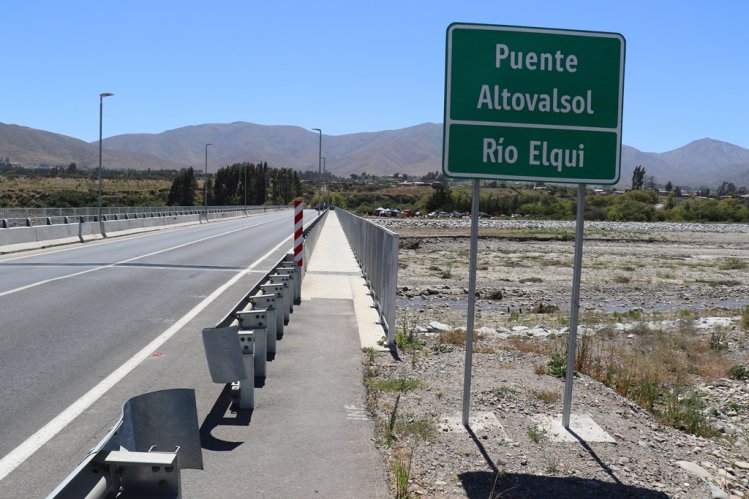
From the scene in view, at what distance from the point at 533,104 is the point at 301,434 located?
336 centimetres

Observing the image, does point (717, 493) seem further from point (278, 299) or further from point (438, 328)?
point (438, 328)

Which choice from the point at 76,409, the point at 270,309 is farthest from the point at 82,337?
the point at 76,409

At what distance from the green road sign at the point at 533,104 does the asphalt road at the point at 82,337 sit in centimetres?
383

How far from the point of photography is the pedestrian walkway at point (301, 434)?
17.5ft

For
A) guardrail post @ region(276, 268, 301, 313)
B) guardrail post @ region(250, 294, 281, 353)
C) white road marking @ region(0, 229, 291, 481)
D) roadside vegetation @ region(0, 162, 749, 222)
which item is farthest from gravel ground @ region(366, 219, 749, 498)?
roadside vegetation @ region(0, 162, 749, 222)

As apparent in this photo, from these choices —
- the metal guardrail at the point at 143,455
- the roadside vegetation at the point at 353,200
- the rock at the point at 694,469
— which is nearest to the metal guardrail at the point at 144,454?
the metal guardrail at the point at 143,455

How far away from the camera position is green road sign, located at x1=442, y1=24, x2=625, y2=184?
21.4 ft

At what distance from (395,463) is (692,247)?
5493 cm

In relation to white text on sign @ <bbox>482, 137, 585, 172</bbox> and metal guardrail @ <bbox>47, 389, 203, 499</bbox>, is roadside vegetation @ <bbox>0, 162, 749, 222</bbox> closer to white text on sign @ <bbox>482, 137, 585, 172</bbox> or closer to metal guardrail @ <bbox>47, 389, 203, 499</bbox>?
white text on sign @ <bbox>482, 137, 585, 172</bbox>

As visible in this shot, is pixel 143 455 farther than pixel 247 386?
No

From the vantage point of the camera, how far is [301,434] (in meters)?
6.49

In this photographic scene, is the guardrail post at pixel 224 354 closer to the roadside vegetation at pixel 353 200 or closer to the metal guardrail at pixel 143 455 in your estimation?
the metal guardrail at pixel 143 455

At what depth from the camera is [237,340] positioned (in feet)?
22.4

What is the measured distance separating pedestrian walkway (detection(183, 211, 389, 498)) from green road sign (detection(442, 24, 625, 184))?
2.42 meters
